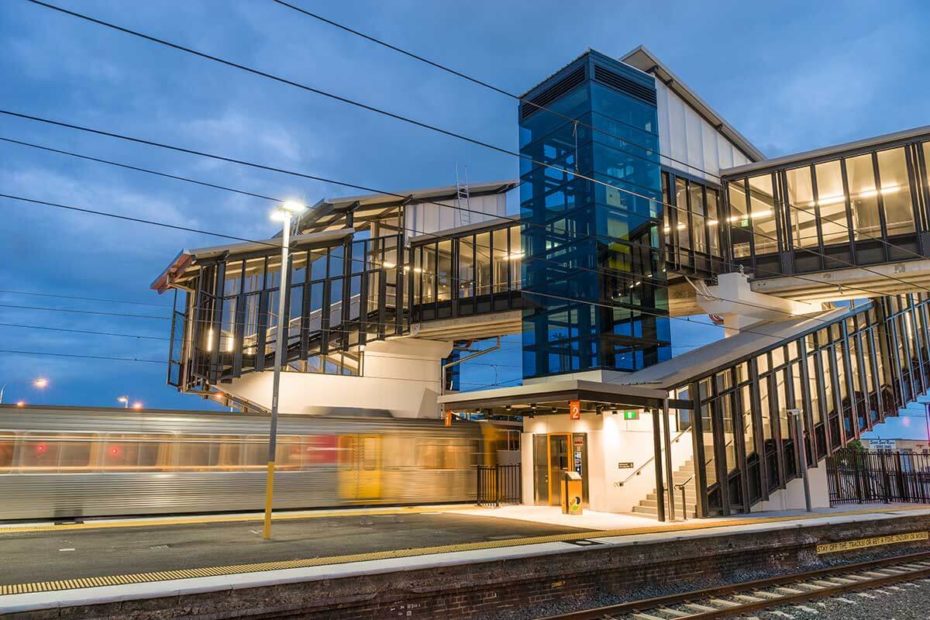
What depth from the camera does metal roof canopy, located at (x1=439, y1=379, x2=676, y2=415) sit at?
613 inches

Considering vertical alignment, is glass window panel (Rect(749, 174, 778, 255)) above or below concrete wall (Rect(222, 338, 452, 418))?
above

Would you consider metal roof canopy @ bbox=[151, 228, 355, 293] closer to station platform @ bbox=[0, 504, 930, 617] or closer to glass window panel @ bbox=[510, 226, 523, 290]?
glass window panel @ bbox=[510, 226, 523, 290]

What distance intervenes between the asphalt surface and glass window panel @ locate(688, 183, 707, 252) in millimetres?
13903

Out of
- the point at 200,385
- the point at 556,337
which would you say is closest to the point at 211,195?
the point at 200,385

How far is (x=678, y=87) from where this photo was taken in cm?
→ 2633

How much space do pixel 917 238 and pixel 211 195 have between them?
119 meters

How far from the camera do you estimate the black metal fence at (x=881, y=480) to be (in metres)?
24.1

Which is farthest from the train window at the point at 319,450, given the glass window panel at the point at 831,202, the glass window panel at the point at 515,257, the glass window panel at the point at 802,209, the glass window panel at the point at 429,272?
the glass window panel at the point at 831,202

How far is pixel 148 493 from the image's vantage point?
1730 cm

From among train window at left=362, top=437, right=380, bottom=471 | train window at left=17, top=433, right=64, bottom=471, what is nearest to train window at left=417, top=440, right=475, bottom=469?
train window at left=362, top=437, right=380, bottom=471

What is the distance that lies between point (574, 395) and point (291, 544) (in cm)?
703

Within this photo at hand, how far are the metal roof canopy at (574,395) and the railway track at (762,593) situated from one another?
5251 millimetres

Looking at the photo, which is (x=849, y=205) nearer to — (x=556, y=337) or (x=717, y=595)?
(x=556, y=337)

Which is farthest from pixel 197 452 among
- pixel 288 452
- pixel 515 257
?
pixel 515 257
